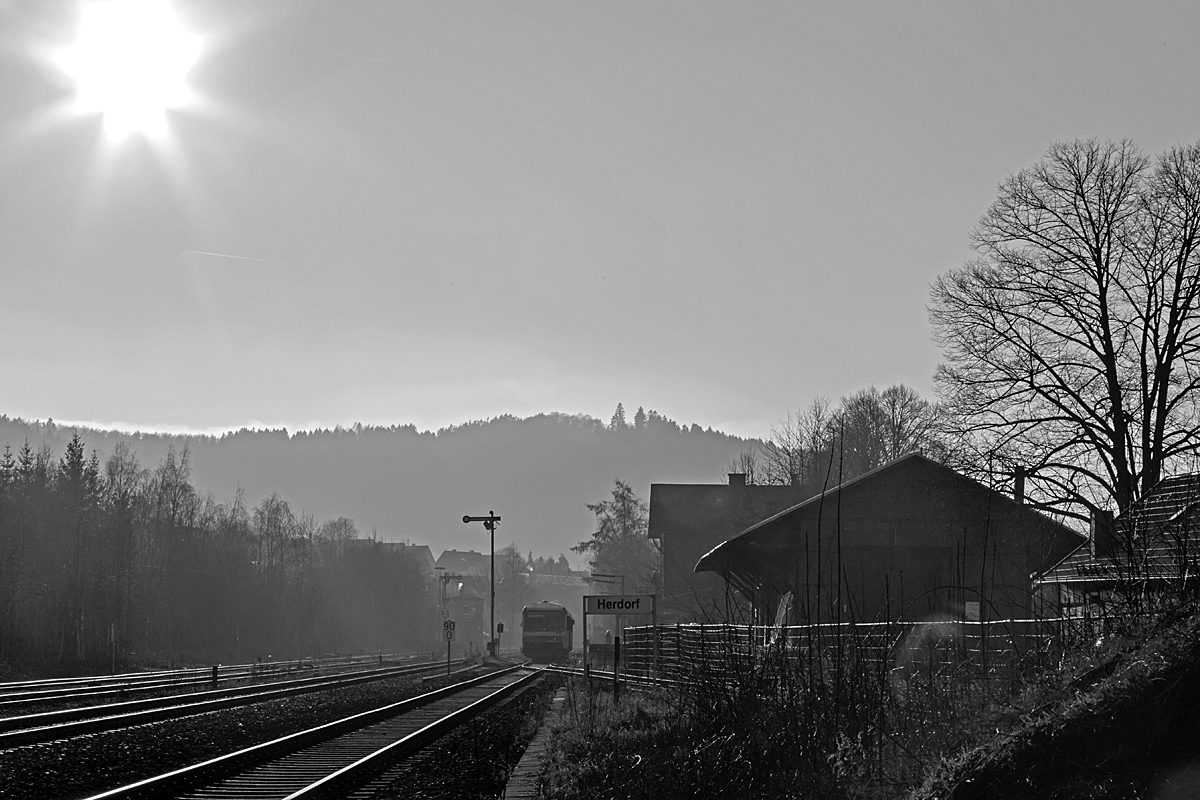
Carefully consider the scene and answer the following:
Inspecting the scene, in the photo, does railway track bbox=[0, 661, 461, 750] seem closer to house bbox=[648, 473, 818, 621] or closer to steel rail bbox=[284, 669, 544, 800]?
steel rail bbox=[284, 669, 544, 800]

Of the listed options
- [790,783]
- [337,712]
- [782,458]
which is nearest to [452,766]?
[790,783]

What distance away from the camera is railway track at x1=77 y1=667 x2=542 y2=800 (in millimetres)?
12297

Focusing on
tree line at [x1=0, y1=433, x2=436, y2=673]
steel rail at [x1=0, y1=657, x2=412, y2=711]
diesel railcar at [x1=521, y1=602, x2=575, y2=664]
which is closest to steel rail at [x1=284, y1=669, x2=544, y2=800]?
steel rail at [x1=0, y1=657, x2=412, y2=711]

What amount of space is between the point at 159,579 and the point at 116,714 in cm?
6619

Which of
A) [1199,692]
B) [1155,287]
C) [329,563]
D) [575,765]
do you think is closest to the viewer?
[1199,692]

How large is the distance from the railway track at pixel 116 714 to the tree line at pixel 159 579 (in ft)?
62.5

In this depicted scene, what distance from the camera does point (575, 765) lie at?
45.8ft

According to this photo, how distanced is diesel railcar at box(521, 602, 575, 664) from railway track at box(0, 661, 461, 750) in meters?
38.3

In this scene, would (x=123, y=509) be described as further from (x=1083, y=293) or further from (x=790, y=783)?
(x=790, y=783)

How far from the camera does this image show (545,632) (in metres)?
72.7

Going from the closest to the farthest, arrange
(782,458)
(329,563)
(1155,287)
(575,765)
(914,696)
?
(914,696) → (575,765) → (1155,287) → (782,458) → (329,563)

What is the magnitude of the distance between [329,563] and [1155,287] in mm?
108186

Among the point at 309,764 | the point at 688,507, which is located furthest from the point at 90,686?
the point at 688,507

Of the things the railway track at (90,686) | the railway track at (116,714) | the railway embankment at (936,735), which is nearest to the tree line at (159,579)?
the railway track at (90,686)
